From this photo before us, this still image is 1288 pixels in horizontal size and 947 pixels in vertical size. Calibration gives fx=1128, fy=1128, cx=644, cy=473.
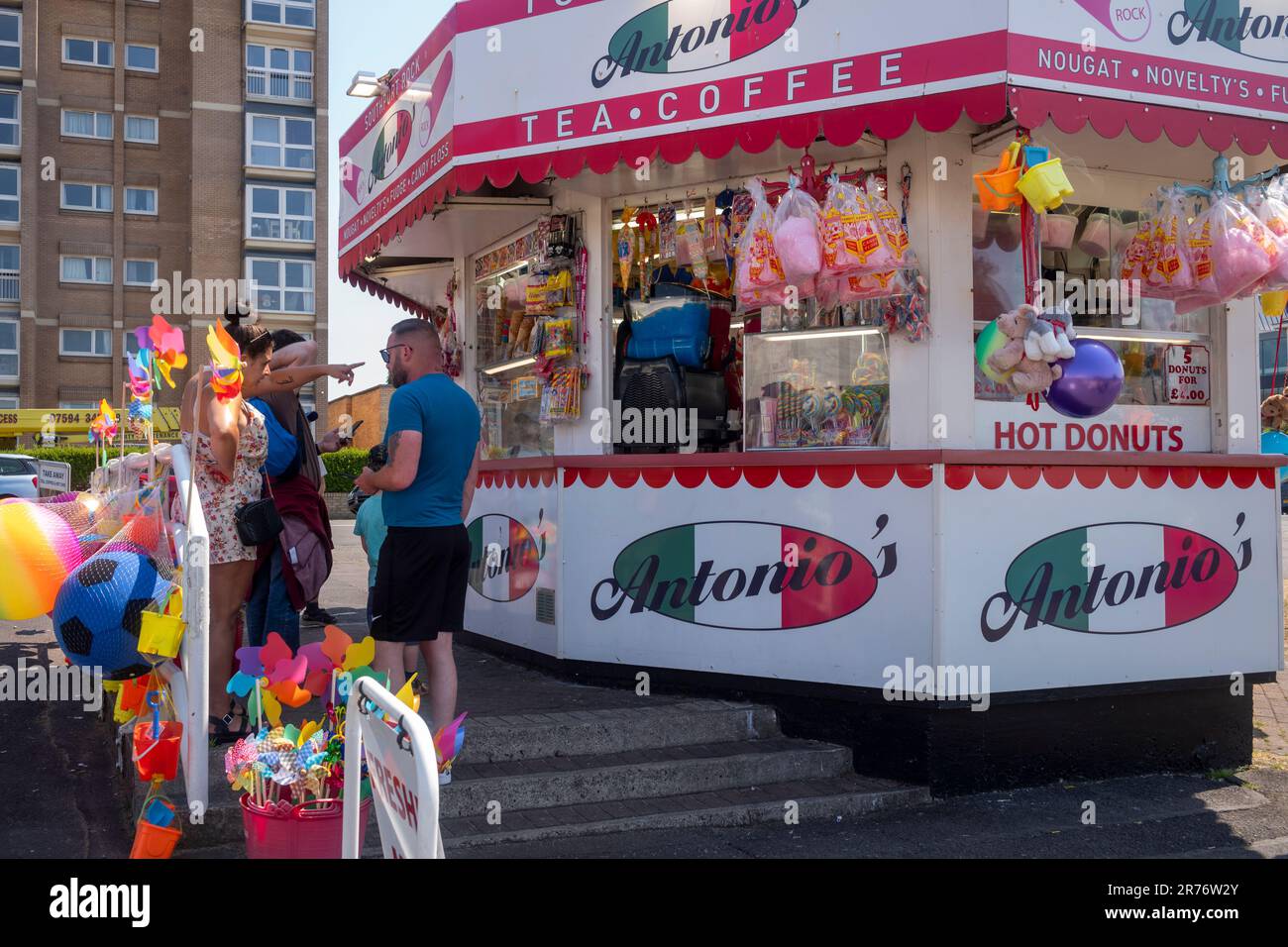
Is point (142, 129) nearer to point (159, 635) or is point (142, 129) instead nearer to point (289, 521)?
point (289, 521)

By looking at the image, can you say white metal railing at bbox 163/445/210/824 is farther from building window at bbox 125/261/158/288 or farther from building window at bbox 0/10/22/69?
building window at bbox 0/10/22/69

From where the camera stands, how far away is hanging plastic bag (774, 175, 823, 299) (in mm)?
5355

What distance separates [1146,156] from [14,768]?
6669 millimetres

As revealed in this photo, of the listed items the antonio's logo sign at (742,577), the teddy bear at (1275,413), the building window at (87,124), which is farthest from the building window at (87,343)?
the teddy bear at (1275,413)

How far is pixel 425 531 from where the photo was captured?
4.79m

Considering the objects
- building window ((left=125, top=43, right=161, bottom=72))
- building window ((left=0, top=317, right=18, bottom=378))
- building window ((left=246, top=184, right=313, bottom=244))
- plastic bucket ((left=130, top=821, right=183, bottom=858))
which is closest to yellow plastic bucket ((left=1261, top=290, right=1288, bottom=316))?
plastic bucket ((left=130, top=821, right=183, bottom=858))

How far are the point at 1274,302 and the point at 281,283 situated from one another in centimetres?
3618

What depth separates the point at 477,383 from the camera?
849 centimetres

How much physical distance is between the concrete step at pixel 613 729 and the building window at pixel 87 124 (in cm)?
3812

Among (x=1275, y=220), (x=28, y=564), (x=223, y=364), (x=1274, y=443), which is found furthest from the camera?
(x=1274, y=443)

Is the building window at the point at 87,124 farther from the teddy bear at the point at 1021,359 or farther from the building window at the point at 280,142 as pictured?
the teddy bear at the point at 1021,359

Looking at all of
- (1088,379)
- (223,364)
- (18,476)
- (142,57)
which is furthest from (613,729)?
(142,57)

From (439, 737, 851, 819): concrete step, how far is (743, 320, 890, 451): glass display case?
1628 millimetres

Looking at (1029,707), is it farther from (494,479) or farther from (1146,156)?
(494,479)
